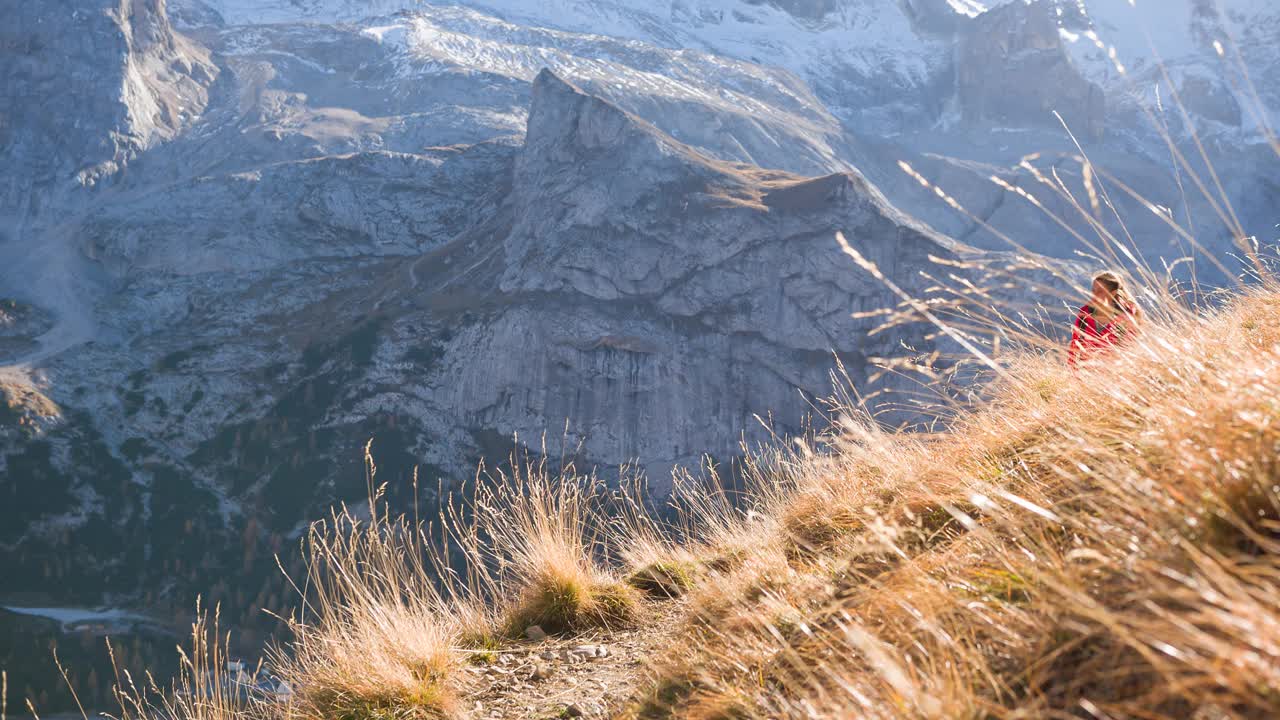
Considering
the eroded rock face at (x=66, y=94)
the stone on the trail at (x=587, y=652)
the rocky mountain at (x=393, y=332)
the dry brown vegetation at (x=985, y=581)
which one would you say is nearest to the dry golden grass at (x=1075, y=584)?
the dry brown vegetation at (x=985, y=581)

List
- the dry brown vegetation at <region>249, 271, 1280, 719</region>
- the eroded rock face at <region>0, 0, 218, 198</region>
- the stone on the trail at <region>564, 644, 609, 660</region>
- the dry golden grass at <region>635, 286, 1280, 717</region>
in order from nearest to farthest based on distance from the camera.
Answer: the dry golden grass at <region>635, 286, 1280, 717</region>
the dry brown vegetation at <region>249, 271, 1280, 719</region>
the stone on the trail at <region>564, 644, 609, 660</region>
the eroded rock face at <region>0, 0, 218, 198</region>

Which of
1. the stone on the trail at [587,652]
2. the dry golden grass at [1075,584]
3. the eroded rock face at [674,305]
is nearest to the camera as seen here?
the dry golden grass at [1075,584]

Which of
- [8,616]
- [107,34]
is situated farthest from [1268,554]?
[107,34]

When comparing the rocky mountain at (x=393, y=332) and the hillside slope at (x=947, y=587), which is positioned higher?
the hillside slope at (x=947, y=587)

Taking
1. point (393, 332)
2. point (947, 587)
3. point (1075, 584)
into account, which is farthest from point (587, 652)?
point (393, 332)

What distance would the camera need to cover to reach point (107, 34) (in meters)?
174

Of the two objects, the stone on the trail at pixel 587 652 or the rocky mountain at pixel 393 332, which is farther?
the rocky mountain at pixel 393 332

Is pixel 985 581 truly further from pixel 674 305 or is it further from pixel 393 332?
pixel 393 332

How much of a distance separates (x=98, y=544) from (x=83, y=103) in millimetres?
128595

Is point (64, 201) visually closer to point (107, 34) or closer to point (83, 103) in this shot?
point (83, 103)

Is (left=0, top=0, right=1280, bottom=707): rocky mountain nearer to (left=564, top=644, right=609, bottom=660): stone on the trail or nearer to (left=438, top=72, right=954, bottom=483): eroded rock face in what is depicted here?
(left=438, top=72, right=954, bottom=483): eroded rock face

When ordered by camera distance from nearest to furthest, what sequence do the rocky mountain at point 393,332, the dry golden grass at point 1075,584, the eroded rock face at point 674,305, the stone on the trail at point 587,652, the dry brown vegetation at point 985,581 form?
the dry golden grass at point 1075,584 → the dry brown vegetation at point 985,581 → the stone on the trail at point 587,652 → the rocky mountain at point 393,332 → the eroded rock face at point 674,305

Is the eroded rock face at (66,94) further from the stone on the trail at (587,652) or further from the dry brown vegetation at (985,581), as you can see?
the stone on the trail at (587,652)

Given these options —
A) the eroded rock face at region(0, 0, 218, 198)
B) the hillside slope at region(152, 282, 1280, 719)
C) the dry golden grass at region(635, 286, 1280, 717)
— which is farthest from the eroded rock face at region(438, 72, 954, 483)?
the eroded rock face at region(0, 0, 218, 198)
